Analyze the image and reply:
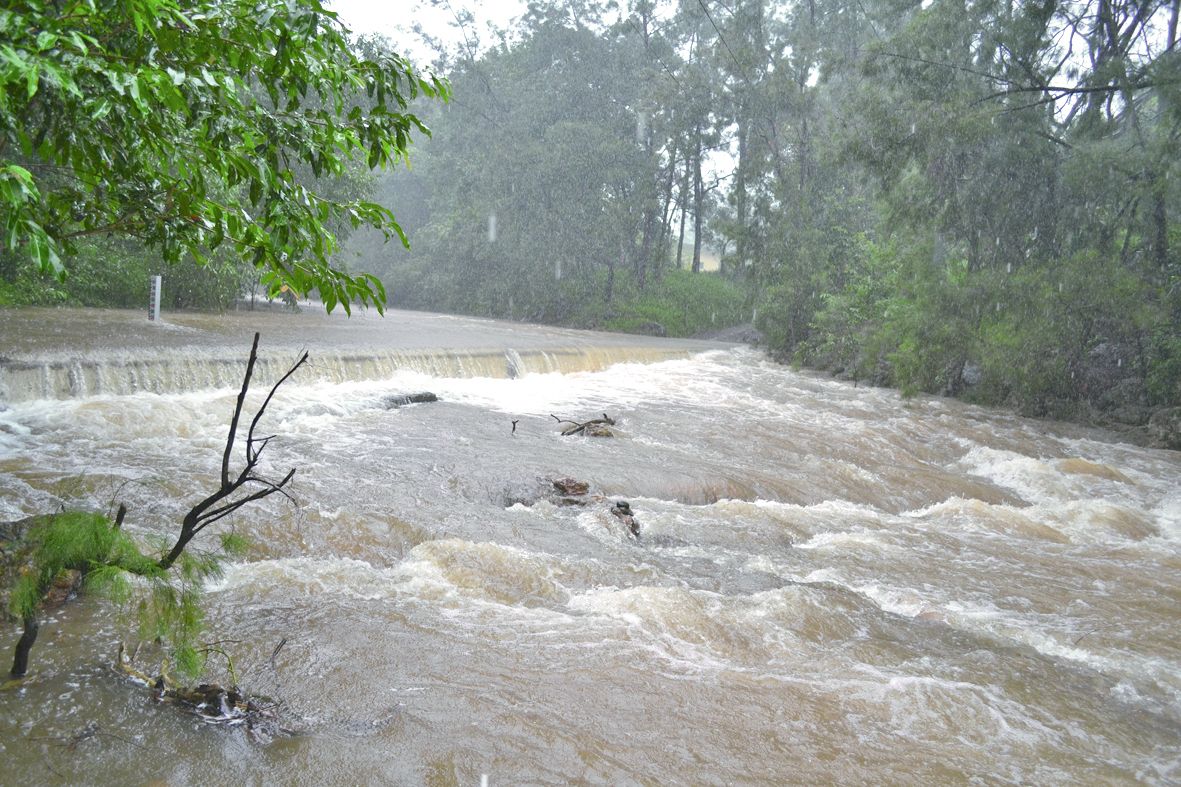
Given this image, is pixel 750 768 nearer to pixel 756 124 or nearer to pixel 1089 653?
pixel 1089 653

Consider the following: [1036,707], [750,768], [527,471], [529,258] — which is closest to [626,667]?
[750,768]

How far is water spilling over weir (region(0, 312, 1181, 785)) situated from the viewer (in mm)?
3332

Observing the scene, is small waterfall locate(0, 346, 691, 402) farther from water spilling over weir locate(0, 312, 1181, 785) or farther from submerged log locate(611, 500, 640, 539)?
submerged log locate(611, 500, 640, 539)

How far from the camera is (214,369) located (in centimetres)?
1145

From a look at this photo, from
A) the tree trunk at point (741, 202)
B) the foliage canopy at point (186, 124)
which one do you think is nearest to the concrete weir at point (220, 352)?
the tree trunk at point (741, 202)

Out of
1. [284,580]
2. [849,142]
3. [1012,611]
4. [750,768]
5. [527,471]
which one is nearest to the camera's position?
[750,768]

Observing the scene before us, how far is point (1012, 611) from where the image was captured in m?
5.61

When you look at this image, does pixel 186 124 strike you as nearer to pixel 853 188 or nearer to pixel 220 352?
pixel 220 352

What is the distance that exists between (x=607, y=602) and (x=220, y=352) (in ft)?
32.1

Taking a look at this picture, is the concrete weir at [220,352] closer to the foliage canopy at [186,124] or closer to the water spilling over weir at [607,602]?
the water spilling over weir at [607,602]

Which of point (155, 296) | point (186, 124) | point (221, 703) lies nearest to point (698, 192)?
point (155, 296)

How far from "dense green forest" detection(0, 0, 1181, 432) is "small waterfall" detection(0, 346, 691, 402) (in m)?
1.33

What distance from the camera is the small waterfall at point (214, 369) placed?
9.55 metres

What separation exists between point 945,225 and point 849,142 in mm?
2694
